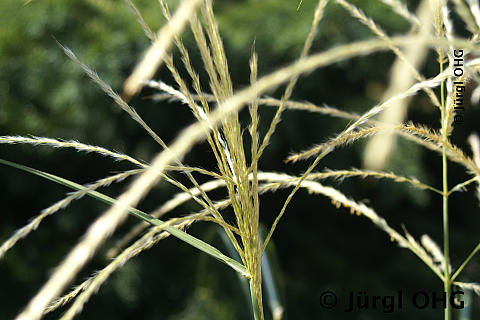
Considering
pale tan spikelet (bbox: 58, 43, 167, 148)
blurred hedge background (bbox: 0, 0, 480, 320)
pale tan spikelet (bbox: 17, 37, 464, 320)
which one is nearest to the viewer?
pale tan spikelet (bbox: 17, 37, 464, 320)

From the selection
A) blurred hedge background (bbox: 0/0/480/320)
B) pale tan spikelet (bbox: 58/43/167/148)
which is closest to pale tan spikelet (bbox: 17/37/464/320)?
pale tan spikelet (bbox: 58/43/167/148)

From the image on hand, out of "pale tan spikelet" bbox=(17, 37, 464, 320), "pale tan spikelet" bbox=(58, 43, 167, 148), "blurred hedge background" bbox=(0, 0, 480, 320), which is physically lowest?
"pale tan spikelet" bbox=(17, 37, 464, 320)

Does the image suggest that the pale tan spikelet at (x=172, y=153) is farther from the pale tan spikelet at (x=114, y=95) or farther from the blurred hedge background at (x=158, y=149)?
the blurred hedge background at (x=158, y=149)

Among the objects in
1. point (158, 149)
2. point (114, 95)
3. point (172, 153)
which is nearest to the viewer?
point (172, 153)

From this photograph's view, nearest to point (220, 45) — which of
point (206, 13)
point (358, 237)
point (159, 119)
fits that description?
point (206, 13)

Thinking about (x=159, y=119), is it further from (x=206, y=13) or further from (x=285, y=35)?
(x=206, y=13)

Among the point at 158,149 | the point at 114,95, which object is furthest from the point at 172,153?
the point at 158,149

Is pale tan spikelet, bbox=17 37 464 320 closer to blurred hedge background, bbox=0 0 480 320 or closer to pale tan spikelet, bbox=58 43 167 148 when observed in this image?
pale tan spikelet, bbox=58 43 167 148

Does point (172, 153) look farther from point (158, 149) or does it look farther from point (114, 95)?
point (158, 149)

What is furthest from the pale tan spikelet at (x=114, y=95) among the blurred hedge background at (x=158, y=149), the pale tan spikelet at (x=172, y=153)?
the blurred hedge background at (x=158, y=149)
